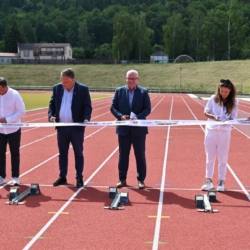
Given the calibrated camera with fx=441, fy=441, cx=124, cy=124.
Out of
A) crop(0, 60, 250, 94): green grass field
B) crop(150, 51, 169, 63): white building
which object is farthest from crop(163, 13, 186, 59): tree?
crop(0, 60, 250, 94): green grass field

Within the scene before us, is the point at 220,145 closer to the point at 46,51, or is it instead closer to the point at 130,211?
the point at 130,211

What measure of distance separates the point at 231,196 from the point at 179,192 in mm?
797

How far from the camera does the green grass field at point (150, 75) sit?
66.8m

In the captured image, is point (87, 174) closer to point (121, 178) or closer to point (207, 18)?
point (121, 178)

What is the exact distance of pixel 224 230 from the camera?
5203 millimetres

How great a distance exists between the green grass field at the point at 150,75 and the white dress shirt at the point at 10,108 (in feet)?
179

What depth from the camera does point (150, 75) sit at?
75.2 m

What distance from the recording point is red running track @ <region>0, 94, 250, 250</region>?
4852 millimetres

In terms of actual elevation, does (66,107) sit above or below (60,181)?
above

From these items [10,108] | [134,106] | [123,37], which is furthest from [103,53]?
[134,106]

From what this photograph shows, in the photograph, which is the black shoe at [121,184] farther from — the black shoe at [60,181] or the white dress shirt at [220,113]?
the white dress shirt at [220,113]

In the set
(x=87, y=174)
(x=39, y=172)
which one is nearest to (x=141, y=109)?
(x=87, y=174)

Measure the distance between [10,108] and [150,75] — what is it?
6868 cm

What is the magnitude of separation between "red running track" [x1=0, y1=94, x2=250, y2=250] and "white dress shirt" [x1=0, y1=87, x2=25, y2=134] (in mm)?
1087
